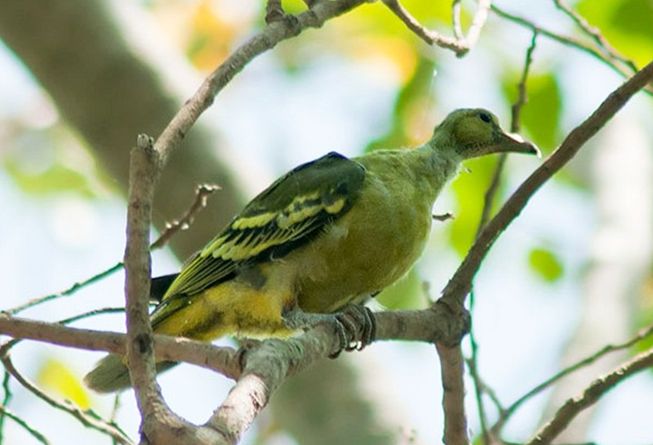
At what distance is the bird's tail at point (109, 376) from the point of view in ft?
14.7

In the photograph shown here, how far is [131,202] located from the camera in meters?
2.45

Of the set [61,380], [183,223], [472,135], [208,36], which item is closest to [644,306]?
[472,135]

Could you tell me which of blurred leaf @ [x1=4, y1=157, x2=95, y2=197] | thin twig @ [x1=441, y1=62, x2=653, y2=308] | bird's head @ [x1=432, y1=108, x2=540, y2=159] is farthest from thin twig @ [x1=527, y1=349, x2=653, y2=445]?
blurred leaf @ [x1=4, y1=157, x2=95, y2=197]

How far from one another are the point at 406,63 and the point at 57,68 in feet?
7.14

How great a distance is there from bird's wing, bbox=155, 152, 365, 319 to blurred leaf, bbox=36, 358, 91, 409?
2280 millimetres

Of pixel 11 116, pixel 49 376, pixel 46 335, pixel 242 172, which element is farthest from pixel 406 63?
pixel 46 335

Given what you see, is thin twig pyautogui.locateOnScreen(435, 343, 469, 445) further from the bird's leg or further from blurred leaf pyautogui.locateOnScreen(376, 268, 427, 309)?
blurred leaf pyautogui.locateOnScreen(376, 268, 427, 309)

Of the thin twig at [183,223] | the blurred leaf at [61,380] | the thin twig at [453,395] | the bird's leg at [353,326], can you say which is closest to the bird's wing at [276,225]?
the bird's leg at [353,326]

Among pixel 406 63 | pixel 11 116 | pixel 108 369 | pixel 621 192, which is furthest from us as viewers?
pixel 11 116

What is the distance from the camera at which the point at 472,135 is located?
557 centimetres

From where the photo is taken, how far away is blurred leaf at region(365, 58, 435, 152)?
6.61 metres

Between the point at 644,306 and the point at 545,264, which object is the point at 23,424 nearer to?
the point at 545,264

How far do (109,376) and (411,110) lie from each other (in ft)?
9.24

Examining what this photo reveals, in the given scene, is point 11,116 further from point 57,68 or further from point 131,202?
point 131,202
